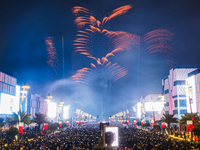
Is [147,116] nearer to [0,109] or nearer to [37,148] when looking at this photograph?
[0,109]

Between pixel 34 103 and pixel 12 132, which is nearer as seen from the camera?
pixel 12 132

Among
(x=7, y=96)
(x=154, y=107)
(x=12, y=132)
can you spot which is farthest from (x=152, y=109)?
(x=12, y=132)

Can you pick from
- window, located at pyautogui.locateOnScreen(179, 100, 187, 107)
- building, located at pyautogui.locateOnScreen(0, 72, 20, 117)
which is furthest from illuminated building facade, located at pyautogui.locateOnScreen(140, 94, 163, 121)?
building, located at pyautogui.locateOnScreen(0, 72, 20, 117)

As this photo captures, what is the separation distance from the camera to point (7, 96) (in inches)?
3204

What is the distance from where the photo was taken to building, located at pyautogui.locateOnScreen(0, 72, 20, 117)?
77250mm

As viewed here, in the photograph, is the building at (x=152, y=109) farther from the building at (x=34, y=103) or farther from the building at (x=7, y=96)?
the building at (x=7, y=96)

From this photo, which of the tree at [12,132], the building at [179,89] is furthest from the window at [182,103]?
the tree at [12,132]

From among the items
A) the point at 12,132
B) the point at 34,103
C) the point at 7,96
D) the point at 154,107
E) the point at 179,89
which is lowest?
the point at 12,132

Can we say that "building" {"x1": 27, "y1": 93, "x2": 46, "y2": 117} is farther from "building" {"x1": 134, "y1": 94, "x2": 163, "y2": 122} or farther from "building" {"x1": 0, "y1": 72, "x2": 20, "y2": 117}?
"building" {"x1": 134, "y1": 94, "x2": 163, "y2": 122}

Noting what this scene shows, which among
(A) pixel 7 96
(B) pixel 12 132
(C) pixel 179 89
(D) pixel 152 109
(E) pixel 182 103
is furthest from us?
(D) pixel 152 109

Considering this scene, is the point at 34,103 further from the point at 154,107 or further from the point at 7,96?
the point at 154,107

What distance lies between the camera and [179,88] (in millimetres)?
99625

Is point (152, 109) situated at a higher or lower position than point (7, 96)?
lower

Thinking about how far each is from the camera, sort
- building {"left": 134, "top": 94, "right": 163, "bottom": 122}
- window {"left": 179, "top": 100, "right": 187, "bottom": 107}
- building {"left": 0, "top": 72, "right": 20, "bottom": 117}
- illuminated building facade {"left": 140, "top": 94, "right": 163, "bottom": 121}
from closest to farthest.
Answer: building {"left": 0, "top": 72, "right": 20, "bottom": 117}, window {"left": 179, "top": 100, "right": 187, "bottom": 107}, illuminated building facade {"left": 140, "top": 94, "right": 163, "bottom": 121}, building {"left": 134, "top": 94, "right": 163, "bottom": 122}
